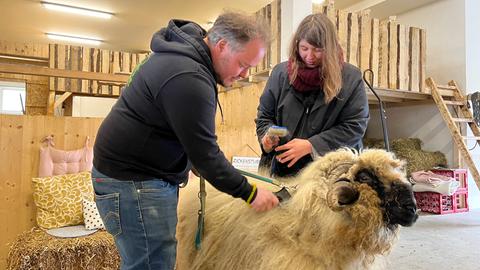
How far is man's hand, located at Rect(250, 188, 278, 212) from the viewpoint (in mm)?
1469

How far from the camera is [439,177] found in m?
6.32

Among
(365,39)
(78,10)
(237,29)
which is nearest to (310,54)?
(237,29)

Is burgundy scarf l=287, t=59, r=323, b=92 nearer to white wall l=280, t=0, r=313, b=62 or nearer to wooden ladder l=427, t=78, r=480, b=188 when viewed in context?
white wall l=280, t=0, r=313, b=62

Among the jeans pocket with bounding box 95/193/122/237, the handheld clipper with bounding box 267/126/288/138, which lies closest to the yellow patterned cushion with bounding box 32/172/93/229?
the jeans pocket with bounding box 95/193/122/237

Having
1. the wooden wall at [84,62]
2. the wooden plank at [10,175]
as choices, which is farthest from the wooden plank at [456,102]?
the wooden plank at [10,175]

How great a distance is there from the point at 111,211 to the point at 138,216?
0.10 m

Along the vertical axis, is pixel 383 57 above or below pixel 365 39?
below

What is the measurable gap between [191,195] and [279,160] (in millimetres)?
473

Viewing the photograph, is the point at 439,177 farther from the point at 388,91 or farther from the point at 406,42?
the point at 406,42

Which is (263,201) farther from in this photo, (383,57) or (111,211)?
(383,57)

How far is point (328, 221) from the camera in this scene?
1.38 m

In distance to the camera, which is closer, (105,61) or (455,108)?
(455,108)

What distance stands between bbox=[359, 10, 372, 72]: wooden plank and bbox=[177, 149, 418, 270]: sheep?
4730 millimetres

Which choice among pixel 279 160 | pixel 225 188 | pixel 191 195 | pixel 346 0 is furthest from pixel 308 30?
pixel 346 0
